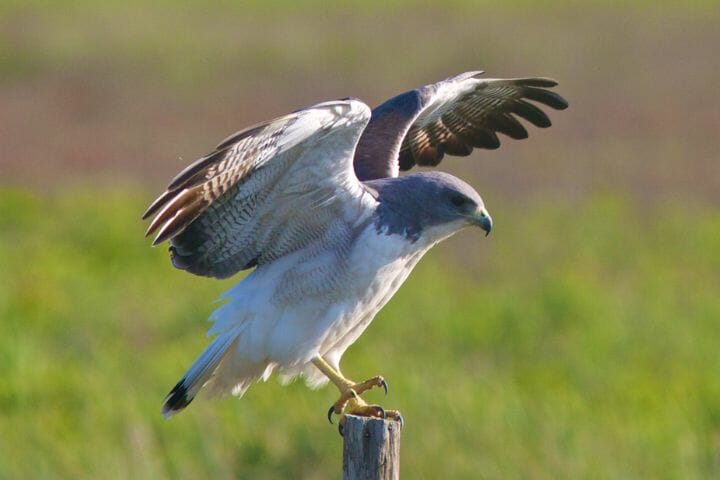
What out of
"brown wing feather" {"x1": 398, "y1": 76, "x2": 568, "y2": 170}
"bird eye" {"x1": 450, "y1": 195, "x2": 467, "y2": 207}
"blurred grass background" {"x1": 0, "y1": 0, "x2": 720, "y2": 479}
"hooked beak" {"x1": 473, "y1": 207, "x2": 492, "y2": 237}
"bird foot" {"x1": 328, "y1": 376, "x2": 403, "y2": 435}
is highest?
"bird eye" {"x1": 450, "y1": 195, "x2": 467, "y2": 207}

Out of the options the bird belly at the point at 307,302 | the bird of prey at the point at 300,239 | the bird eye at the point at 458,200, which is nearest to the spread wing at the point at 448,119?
the bird of prey at the point at 300,239

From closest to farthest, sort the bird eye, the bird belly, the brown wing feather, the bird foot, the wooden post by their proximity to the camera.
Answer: the wooden post < the bird belly < the bird foot < the bird eye < the brown wing feather

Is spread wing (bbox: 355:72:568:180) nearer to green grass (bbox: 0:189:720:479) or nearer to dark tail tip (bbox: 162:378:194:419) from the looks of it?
dark tail tip (bbox: 162:378:194:419)

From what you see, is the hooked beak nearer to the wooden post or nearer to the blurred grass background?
the wooden post

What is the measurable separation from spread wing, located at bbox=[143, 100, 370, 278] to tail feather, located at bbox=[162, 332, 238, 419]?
0.29m

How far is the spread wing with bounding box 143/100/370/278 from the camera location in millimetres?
5398

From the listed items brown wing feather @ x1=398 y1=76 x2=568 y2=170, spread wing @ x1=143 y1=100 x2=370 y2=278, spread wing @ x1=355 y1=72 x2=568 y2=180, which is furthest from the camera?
brown wing feather @ x1=398 y1=76 x2=568 y2=170

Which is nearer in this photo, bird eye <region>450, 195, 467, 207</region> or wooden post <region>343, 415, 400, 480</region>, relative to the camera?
wooden post <region>343, 415, 400, 480</region>

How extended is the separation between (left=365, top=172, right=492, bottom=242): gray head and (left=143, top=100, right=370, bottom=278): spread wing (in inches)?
6.4

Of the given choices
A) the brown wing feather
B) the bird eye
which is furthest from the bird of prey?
the brown wing feather

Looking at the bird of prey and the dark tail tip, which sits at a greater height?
the bird of prey

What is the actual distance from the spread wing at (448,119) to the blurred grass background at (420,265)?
5.00 feet

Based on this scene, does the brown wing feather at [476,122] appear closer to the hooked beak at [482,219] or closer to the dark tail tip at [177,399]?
the hooked beak at [482,219]

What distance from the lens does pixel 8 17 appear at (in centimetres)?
2955
